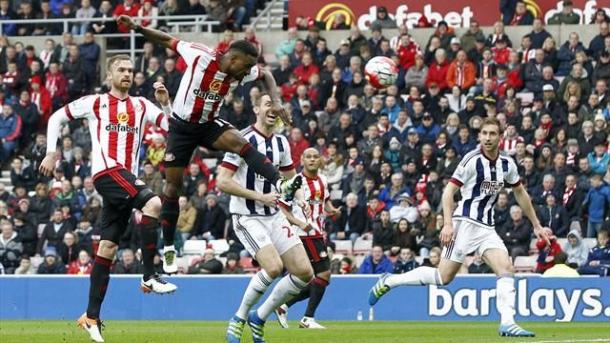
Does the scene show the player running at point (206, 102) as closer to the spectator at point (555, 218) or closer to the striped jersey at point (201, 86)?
the striped jersey at point (201, 86)

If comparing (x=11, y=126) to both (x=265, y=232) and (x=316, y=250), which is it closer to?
(x=316, y=250)

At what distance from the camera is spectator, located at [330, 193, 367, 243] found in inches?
1134

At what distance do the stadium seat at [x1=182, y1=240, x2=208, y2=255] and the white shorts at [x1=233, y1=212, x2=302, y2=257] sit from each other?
13.1m

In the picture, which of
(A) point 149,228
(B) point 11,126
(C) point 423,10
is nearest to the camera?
(A) point 149,228

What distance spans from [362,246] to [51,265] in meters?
6.02

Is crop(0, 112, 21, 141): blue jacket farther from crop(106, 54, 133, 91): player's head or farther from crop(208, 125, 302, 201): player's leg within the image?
crop(208, 125, 302, 201): player's leg

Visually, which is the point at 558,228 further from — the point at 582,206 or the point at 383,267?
the point at 383,267

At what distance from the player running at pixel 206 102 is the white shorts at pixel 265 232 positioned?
0.81 m

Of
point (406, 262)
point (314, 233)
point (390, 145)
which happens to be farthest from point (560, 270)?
point (314, 233)

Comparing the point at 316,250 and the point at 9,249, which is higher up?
the point at 316,250

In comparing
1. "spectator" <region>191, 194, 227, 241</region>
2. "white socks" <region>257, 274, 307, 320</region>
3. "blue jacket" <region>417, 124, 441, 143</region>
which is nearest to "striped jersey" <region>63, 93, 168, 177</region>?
"white socks" <region>257, 274, 307, 320</region>

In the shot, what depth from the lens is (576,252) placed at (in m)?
26.2

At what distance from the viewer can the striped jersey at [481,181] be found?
57.2ft

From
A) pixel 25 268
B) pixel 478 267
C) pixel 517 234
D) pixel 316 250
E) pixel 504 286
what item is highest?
pixel 504 286
